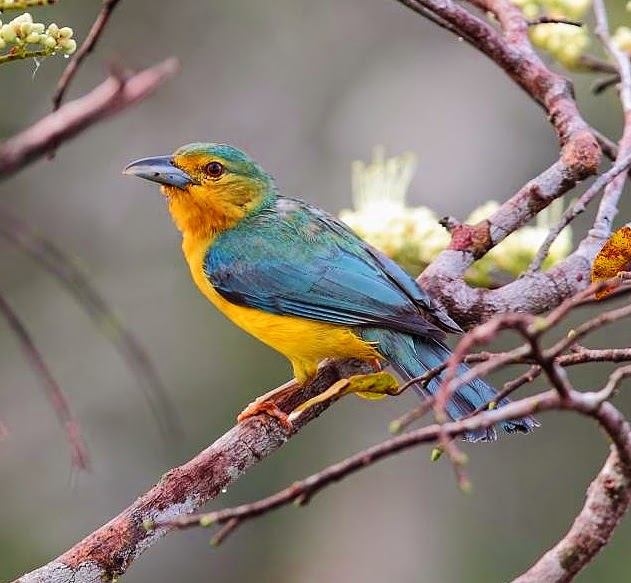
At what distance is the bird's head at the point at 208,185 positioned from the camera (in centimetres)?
393

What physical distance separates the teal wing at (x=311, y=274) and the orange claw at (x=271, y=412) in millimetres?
522

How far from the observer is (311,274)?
3740 mm

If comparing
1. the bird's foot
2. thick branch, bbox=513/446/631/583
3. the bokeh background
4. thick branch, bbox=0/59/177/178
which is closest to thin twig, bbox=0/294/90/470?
thick branch, bbox=0/59/177/178

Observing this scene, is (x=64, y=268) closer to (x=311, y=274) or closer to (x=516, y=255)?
(x=311, y=274)

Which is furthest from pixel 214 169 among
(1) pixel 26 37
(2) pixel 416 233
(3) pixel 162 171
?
(1) pixel 26 37

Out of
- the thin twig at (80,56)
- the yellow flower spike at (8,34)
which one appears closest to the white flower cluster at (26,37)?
the yellow flower spike at (8,34)

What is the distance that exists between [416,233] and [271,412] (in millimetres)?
996

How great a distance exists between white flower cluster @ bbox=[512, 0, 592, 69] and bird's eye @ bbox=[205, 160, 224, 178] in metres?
1.10

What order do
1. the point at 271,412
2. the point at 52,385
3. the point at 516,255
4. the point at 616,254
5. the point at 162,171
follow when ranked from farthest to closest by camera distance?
the point at 162,171 < the point at 516,255 < the point at 271,412 < the point at 616,254 < the point at 52,385

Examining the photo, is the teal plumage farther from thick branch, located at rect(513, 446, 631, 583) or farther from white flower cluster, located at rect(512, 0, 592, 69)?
thick branch, located at rect(513, 446, 631, 583)

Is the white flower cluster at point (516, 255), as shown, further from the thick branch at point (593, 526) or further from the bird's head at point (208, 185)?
the thick branch at point (593, 526)

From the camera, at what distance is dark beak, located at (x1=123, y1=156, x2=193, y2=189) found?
12.5 ft

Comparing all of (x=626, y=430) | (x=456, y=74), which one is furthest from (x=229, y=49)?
(x=626, y=430)

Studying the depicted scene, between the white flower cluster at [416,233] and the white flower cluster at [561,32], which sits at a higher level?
the white flower cluster at [561,32]
